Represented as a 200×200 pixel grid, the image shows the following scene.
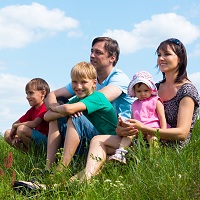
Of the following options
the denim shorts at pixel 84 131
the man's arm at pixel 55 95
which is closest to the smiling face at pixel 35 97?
the man's arm at pixel 55 95

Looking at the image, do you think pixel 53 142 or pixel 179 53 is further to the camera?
pixel 53 142

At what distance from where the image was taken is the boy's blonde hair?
584 cm

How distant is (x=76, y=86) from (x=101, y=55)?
1403 mm

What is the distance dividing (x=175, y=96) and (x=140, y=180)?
5.22ft

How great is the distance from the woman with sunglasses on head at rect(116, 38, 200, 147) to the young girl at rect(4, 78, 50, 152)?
185 cm

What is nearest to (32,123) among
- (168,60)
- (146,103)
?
(146,103)

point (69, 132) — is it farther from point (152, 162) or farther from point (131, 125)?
point (152, 162)

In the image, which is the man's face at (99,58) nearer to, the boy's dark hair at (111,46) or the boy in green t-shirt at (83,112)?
the boy's dark hair at (111,46)

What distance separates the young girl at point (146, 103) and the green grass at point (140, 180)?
37 centimetres

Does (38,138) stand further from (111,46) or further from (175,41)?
(175,41)

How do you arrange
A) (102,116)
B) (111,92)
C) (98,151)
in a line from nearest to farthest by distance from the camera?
(98,151), (102,116), (111,92)

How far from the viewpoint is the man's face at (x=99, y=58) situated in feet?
23.3

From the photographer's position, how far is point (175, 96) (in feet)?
18.7

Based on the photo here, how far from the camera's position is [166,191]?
13.5 ft
